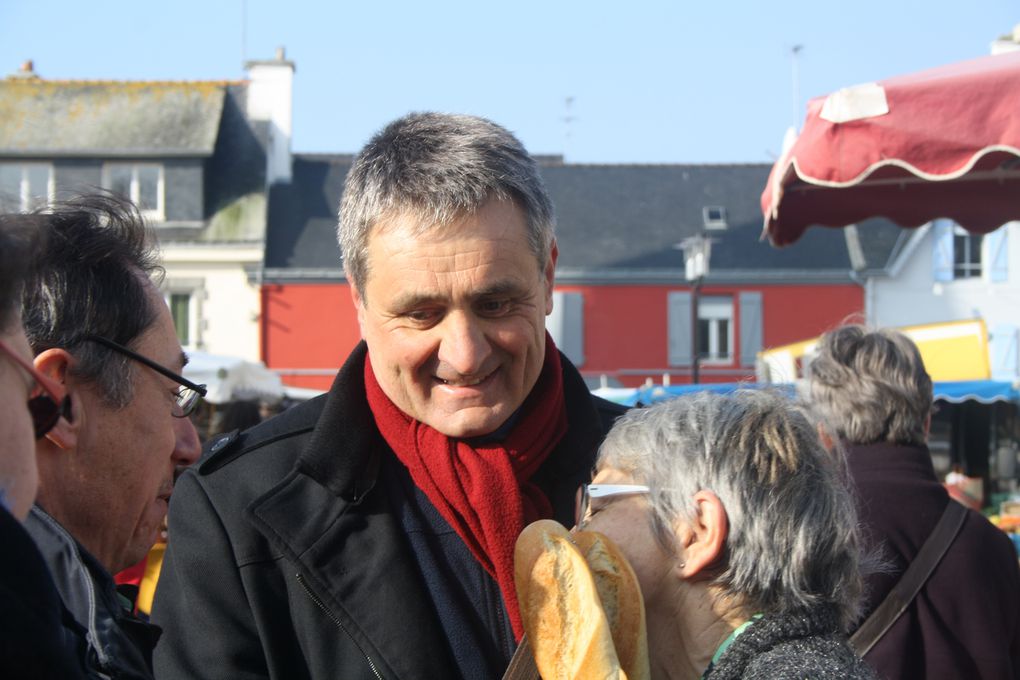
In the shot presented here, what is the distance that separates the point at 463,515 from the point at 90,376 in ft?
2.42

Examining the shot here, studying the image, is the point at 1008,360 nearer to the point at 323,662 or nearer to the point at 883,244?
the point at 883,244

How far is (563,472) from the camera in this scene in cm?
244

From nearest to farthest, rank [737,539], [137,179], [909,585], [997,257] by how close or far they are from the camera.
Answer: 1. [737,539]
2. [909,585]
3. [137,179]
4. [997,257]

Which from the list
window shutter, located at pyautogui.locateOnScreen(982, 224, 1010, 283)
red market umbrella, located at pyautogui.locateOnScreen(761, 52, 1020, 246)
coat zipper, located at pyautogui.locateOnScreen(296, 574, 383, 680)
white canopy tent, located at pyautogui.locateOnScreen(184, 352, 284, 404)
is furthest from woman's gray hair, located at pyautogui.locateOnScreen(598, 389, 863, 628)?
window shutter, located at pyautogui.locateOnScreen(982, 224, 1010, 283)

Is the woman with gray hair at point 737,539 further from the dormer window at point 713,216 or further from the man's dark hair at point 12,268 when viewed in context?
the dormer window at point 713,216

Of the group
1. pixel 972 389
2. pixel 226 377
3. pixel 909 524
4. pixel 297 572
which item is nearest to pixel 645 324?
pixel 972 389

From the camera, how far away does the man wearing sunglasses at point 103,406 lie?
1881 mm

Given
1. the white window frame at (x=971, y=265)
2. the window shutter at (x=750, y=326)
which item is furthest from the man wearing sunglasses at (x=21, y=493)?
the white window frame at (x=971, y=265)

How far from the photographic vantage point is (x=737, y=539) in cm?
192

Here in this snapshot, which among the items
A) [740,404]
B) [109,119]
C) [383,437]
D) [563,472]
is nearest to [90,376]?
[383,437]

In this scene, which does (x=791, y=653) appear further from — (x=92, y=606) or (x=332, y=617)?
(x=92, y=606)

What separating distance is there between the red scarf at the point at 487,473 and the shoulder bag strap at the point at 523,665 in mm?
273

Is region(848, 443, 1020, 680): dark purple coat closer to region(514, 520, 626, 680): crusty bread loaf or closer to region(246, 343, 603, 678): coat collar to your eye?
region(246, 343, 603, 678): coat collar

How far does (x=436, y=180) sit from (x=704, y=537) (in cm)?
85
